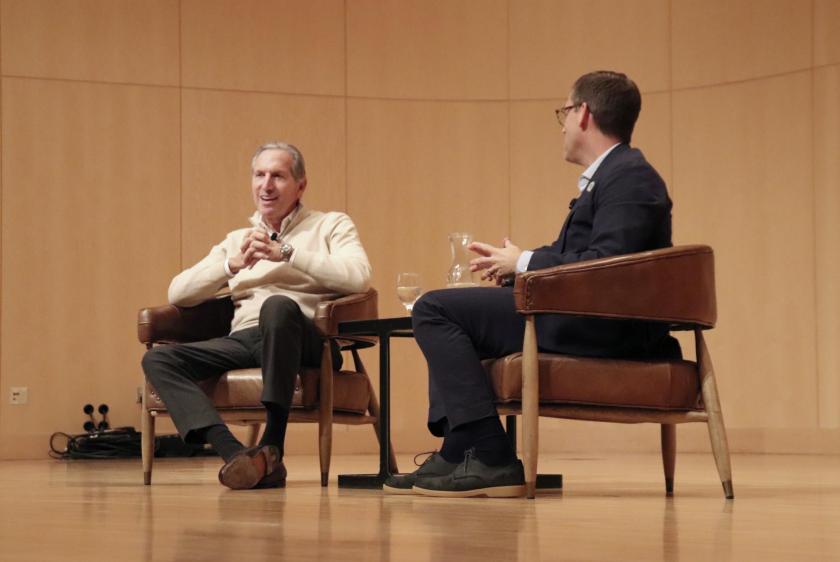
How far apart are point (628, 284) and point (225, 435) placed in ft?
4.50

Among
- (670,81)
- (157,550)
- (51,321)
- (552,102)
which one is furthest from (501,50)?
(157,550)

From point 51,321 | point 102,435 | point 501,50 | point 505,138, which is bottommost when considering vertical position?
point 102,435

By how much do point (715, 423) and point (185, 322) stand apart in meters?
1.99

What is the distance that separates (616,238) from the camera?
3111 mm

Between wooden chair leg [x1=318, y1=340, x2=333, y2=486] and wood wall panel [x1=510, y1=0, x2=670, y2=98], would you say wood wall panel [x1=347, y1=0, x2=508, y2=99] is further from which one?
wooden chair leg [x1=318, y1=340, x2=333, y2=486]

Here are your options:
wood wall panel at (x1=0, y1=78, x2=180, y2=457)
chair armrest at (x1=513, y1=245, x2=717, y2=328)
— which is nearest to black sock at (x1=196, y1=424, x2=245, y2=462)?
chair armrest at (x1=513, y1=245, x2=717, y2=328)

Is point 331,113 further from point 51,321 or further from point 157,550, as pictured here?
point 157,550

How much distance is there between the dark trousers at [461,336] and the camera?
3.12 m

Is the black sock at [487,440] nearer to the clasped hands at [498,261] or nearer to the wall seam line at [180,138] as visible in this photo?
the clasped hands at [498,261]

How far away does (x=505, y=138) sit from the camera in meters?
7.43

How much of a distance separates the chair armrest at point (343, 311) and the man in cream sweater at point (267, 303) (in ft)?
0.12

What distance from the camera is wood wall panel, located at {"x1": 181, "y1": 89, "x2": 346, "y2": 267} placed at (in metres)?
7.04

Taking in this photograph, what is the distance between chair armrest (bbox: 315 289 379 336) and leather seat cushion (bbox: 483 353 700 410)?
2.94ft

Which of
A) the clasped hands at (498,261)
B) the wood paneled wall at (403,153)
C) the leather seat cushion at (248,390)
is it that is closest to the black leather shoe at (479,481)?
the clasped hands at (498,261)
